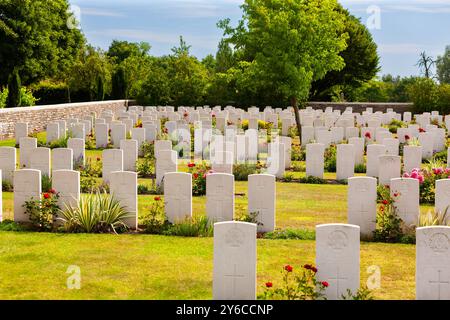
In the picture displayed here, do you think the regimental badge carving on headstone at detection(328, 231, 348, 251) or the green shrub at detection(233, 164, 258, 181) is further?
the green shrub at detection(233, 164, 258, 181)

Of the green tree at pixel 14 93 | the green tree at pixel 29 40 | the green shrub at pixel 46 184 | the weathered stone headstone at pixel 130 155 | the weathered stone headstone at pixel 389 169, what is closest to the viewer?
the green shrub at pixel 46 184

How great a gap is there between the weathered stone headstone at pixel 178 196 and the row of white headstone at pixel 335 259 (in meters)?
4.21

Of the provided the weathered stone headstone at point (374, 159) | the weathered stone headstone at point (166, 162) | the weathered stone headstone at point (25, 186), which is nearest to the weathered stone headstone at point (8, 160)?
the weathered stone headstone at point (166, 162)

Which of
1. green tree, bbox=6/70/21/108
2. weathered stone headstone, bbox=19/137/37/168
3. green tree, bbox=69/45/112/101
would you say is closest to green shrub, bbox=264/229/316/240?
weathered stone headstone, bbox=19/137/37/168

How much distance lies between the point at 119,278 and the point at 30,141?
→ 9892mm

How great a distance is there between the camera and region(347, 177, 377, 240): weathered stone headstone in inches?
453

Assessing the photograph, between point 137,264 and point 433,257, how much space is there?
4097 millimetres

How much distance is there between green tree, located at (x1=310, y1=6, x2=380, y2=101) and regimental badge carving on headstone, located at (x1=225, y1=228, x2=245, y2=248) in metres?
44.9

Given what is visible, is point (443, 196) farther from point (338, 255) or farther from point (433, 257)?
point (338, 255)

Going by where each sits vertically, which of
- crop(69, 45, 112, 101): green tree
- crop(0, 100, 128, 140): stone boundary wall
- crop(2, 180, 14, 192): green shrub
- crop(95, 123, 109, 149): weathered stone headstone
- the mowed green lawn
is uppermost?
crop(69, 45, 112, 101): green tree

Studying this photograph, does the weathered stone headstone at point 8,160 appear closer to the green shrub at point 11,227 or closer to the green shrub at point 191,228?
the green shrub at point 11,227

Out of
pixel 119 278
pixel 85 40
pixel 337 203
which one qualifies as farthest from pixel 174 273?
pixel 85 40

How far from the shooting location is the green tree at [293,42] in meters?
25.2

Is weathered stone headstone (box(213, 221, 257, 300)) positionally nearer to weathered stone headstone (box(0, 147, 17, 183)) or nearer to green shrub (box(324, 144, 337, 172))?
weathered stone headstone (box(0, 147, 17, 183))
